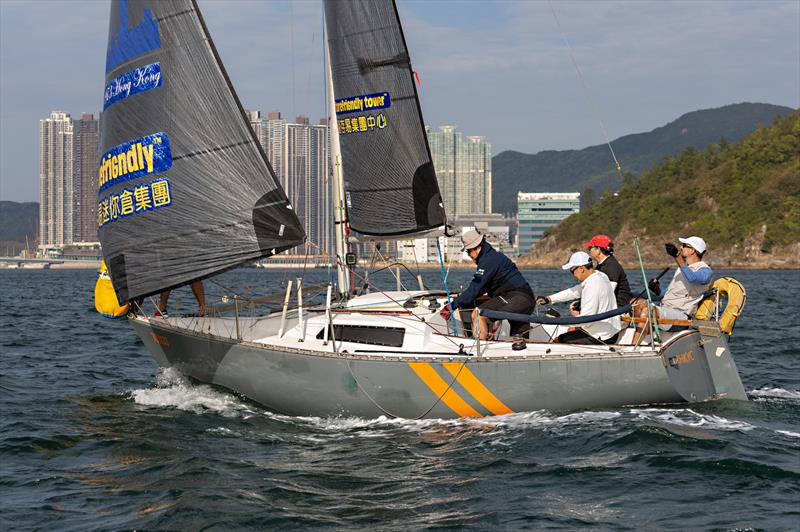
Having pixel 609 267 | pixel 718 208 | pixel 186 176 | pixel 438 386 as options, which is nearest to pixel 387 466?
pixel 438 386

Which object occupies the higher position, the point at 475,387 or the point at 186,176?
the point at 186,176

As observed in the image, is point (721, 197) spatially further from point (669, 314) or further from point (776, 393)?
point (669, 314)

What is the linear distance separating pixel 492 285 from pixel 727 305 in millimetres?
3025

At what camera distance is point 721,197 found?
416 feet

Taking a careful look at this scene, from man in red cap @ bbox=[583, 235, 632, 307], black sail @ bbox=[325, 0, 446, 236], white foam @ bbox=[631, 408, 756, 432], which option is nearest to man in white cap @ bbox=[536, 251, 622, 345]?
man in red cap @ bbox=[583, 235, 632, 307]

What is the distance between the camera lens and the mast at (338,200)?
1332cm

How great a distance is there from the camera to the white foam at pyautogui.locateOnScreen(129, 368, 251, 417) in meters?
12.1

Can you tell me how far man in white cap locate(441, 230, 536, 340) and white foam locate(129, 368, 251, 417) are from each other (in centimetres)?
327

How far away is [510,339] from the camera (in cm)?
1123

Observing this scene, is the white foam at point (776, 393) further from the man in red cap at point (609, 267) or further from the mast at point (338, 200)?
the mast at point (338, 200)

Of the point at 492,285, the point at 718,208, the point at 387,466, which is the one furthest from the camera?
the point at 718,208

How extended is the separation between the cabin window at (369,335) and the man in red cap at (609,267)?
294 cm

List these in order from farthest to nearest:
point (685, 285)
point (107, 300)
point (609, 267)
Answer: point (107, 300)
point (609, 267)
point (685, 285)

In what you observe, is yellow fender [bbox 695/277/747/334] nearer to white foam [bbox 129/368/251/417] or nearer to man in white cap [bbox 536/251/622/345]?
man in white cap [bbox 536/251/622/345]
